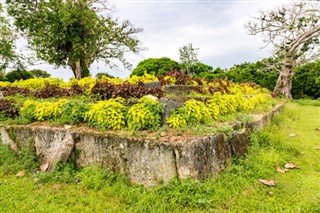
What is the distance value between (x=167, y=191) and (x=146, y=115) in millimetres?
1065

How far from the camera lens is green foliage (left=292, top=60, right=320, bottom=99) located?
1611 centimetres

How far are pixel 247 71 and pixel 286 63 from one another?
3139mm

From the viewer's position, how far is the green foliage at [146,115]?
331 centimetres

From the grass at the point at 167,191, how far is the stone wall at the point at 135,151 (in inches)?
4.7

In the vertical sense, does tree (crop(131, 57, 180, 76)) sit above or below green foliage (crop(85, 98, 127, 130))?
above

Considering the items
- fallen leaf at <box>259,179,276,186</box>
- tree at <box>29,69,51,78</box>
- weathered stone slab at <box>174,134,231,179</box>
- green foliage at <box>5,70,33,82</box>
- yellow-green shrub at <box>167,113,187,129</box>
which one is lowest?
fallen leaf at <box>259,179,276,186</box>

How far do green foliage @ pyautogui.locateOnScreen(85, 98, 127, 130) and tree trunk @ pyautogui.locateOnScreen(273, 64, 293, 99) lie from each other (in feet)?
45.4

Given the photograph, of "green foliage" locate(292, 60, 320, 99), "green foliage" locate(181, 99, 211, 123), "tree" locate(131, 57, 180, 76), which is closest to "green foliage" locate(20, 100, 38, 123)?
"green foliage" locate(181, 99, 211, 123)

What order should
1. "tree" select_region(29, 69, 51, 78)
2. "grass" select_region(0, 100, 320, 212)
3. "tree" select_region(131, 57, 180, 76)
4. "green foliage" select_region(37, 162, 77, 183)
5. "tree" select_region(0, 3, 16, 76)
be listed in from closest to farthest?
"grass" select_region(0, 100, 320, 212) < "green foliage" select_region(37, 162, 77, 183) < "tree" select_region(0, 3, 16, 76) < "tree" select_region(131, 57, 180, 76) < "tree" select_region(29, 69, 51, 78)

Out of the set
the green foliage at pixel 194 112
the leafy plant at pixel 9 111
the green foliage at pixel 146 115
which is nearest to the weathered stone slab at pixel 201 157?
the green foliage at pixel 194 112

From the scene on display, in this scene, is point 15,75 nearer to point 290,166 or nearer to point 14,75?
point 14,75

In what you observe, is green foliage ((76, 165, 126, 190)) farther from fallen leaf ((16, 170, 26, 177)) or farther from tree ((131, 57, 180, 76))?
tree ((131, 57, 180, 76))

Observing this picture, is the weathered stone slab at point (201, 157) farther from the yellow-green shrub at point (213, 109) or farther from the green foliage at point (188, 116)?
the yellow-green shrub at point (213, 109)

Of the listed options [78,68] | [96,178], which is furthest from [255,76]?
[96,178]
